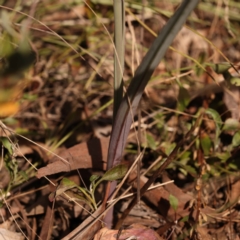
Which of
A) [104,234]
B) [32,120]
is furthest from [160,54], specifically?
[32,120]

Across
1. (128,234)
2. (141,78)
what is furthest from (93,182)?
(141,78)

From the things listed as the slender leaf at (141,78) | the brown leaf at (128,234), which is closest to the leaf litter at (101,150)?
the brown leaf at (128,234)

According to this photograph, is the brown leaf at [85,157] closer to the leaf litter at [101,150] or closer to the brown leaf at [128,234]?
the leaf litter at [101,150]

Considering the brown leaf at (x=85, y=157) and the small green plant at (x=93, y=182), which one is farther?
the brown leaf at (x=85, y=157)

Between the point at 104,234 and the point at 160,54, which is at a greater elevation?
the point at 160,54

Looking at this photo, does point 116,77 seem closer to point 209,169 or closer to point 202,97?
point 209,169

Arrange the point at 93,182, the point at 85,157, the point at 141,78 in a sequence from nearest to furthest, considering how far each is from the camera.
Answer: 1. the point at 141,78
2. the point at 93,182
3. the point at 85,157

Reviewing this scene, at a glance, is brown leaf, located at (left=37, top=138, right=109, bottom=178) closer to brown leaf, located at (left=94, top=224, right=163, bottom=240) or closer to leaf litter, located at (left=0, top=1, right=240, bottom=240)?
leaf litter, located at (left=0, top=1, right=240, bottom=240)

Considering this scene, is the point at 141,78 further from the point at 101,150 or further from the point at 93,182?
the point at 101,150
